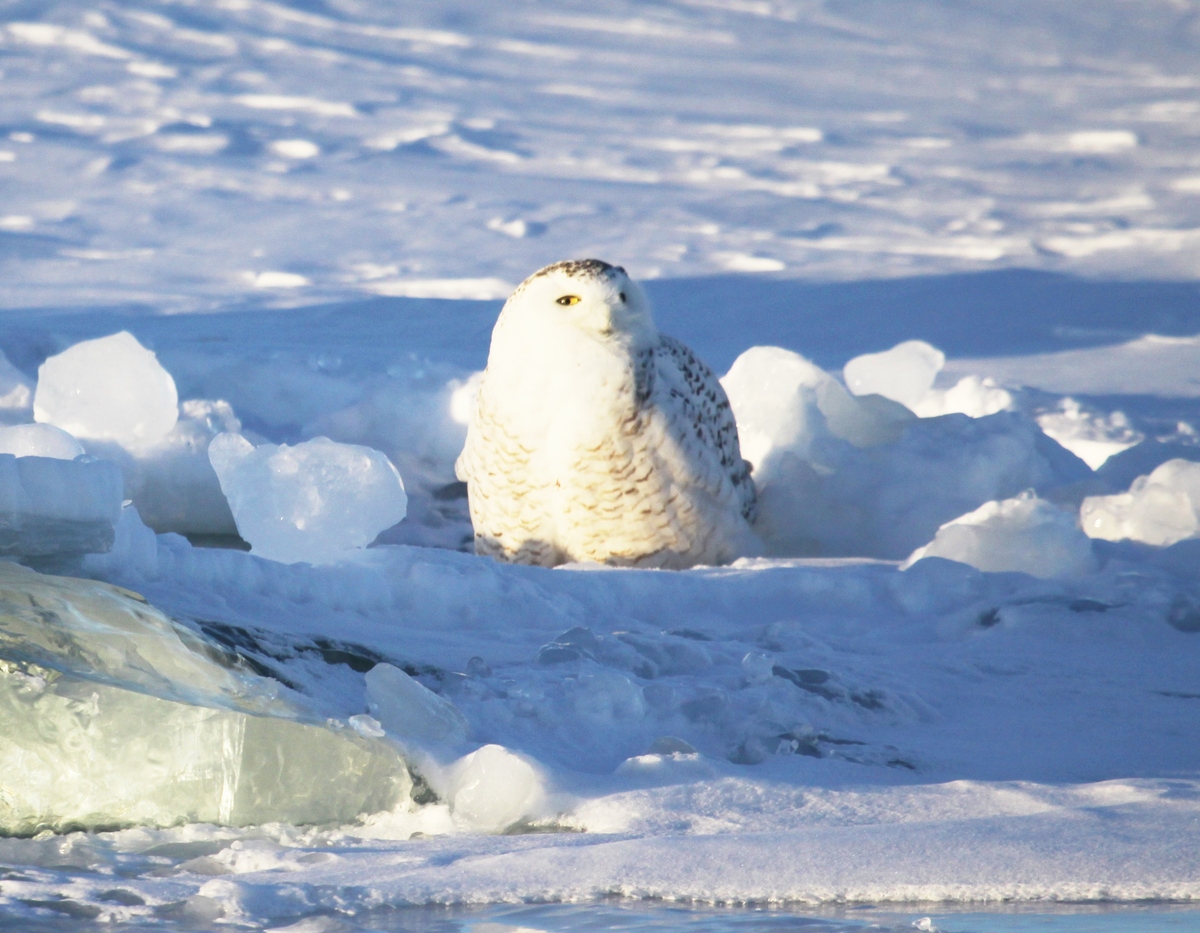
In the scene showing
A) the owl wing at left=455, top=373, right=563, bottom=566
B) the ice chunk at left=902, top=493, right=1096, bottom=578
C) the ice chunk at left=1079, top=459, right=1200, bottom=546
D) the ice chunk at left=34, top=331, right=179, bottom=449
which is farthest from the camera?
the ice chunk at left=34, top=331, right=179, bottom=449

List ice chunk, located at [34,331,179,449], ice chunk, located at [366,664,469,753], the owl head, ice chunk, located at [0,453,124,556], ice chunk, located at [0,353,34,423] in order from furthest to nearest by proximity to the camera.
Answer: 1. ice chunk, located at [0,353,34,423]
2. ice chunk, located at [34,331,179,449]
3. the owl head
4. ice chunk, located at [0,453,124,556]
5. ice chunk, located at [366,664,469,753]

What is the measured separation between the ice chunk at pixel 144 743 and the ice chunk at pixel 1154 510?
384cm

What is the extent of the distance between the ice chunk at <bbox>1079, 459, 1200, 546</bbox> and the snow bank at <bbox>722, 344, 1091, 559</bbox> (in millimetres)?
486

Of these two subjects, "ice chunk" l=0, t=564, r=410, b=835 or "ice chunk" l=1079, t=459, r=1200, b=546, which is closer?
"ice chunk" l=0, t=564, r=410, b=835

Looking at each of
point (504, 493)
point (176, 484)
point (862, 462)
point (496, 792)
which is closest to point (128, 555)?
point (496, 792)

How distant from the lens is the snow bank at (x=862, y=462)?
5.71 m

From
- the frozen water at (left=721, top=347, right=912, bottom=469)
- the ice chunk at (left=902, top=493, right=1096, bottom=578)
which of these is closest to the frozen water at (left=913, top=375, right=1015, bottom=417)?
the frozen water at (left=721, top=347, right=912, bottom=469)

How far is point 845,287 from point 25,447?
8307mm

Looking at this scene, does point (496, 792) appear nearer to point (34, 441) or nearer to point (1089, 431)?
point (34, 441)

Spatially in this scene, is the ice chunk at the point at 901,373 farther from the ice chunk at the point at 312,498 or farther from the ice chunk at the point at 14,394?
the ice chunk at the point at 14,394

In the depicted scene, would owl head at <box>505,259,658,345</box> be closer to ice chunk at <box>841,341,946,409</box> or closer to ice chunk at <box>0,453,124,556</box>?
ice chunk at <box>0,453,124,556</box>

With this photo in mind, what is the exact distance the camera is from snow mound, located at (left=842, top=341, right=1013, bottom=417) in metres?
7.61

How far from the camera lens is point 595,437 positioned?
15.7ft

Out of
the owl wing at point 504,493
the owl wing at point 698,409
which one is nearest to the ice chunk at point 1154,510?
the owl wing at point 698,409
